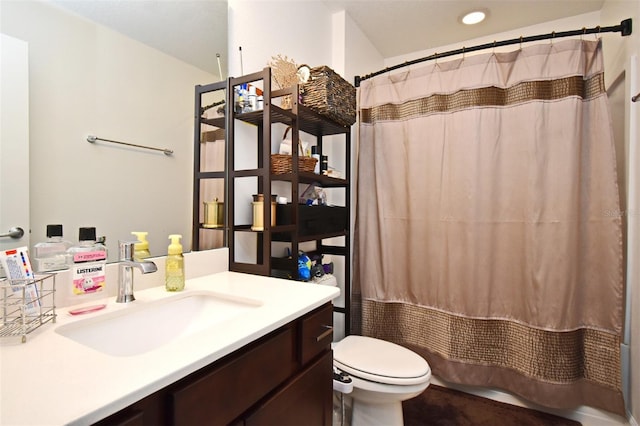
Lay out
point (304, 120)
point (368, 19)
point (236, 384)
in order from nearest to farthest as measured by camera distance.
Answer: point (236, 384) < point (304, 120) < point (368, 19)

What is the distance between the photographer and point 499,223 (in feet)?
5.61

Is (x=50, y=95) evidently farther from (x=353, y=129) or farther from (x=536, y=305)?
(x=536, y=305)

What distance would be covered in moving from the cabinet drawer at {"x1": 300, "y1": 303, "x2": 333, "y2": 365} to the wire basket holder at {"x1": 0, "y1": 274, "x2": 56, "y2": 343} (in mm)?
582

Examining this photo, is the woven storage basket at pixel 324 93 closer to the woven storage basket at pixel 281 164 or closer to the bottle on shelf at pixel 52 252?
the woven storage basket at pixel 281 164

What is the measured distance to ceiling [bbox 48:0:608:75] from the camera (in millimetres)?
993

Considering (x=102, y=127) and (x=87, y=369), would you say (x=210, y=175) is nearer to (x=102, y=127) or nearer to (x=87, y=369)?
(x=102, y=127)

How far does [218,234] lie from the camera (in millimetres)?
1291

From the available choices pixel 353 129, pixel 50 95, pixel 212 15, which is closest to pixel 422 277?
pixel 353 129

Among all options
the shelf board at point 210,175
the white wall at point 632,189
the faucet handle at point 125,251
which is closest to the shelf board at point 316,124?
the shelf board at point 210,175

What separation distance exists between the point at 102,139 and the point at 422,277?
1707 mm

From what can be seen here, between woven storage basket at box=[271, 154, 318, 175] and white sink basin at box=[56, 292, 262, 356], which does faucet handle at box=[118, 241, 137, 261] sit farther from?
woven storage basket at box=[271, 154, 318, 175]

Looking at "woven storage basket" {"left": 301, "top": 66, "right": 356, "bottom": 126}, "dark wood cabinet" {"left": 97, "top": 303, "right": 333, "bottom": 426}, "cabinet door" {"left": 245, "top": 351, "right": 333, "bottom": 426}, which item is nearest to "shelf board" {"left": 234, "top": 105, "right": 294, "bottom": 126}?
"woven storage basket" {"left": 301, "top": 66, "right": 356, "bottom": 126}

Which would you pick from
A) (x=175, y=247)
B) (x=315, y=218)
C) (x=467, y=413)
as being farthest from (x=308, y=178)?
(x=467, y=413)

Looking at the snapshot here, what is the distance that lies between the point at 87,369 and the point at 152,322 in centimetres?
37
